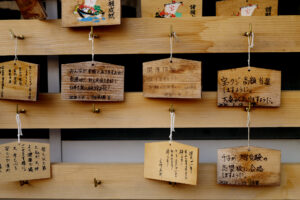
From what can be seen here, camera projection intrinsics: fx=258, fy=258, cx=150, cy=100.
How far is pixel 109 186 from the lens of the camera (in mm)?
1236

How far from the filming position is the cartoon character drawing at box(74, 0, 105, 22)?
44.0 inches

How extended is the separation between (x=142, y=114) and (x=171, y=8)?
505 millimetres

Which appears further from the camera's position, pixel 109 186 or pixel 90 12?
pixel 109 186

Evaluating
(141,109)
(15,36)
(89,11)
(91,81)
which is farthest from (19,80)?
(141,109)

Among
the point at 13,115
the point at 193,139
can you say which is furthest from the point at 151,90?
the point at 13,115

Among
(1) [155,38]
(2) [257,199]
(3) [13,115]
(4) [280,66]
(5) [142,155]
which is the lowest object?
(2) [257,199]

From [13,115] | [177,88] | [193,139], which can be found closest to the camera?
[177,88]

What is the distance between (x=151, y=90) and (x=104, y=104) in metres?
0.24

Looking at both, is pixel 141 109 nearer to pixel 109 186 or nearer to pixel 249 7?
pixel 109 186

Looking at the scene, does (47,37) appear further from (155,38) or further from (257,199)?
(257,199)

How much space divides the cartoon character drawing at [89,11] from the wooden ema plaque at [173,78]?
296 millimetres

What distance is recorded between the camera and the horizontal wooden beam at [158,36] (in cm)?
115

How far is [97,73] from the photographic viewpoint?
113cm

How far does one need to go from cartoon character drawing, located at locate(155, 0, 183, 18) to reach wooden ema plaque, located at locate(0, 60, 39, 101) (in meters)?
0.60
